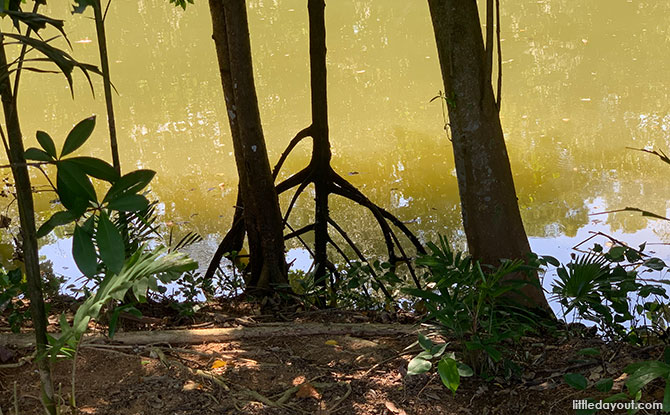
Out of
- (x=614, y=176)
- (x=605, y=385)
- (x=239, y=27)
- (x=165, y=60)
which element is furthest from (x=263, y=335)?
(x=165, y=60)

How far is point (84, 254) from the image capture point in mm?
1618

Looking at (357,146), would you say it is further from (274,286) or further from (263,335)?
(263,335)

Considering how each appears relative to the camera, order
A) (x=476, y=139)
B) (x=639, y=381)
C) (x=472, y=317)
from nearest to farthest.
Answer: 1. (x=639, y=381)
2. (x=472, y=317)
3. (x=476, y=139)

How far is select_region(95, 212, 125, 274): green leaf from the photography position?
161cm

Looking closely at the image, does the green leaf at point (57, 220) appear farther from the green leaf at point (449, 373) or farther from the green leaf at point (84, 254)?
the green leaf at point (449, 373)

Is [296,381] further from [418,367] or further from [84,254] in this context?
[84,254]

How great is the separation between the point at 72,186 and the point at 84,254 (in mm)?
147

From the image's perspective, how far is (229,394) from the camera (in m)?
2.47

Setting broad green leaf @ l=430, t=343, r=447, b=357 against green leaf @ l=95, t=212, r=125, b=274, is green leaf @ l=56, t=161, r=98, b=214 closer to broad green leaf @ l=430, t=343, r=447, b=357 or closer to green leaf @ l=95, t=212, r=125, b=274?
green leaf @ l=95, t=212, r=125, b=274

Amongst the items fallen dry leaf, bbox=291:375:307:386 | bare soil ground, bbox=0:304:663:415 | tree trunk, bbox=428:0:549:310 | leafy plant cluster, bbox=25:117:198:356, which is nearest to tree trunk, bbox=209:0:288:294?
tree trunk, bbox=428:0:549:310

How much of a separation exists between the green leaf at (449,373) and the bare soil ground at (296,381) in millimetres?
213

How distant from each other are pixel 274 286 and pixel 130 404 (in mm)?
1822

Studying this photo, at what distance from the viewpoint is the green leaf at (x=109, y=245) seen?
1.61 metres

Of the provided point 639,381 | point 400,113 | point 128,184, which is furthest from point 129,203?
point 400,113
